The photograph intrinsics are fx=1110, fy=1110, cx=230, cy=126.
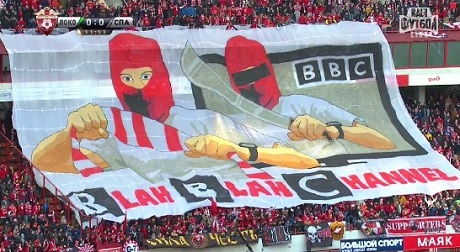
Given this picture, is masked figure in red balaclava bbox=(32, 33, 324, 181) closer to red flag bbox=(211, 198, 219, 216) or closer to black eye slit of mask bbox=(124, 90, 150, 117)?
black eye slit of mask bbox=(124, 90, 150, 117)

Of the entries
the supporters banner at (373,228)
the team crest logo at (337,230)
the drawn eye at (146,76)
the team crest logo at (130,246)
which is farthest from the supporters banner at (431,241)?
the drawn eye at (146,76)

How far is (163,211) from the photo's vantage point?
32.8 meters

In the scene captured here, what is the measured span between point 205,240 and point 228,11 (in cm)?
1053

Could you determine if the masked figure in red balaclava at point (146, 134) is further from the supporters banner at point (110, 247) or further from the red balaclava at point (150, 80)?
the supporters banner at point (110, 247)

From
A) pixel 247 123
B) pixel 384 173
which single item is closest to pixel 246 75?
pixel 247 123

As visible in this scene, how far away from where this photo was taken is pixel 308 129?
125 feet

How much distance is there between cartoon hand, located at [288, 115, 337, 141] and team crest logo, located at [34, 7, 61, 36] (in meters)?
8.80

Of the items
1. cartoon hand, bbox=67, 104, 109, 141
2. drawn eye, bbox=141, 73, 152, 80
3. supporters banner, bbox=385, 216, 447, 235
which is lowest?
supporters banner, bbox=385, 216, 447, 235

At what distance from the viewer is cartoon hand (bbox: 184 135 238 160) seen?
36.3 meters

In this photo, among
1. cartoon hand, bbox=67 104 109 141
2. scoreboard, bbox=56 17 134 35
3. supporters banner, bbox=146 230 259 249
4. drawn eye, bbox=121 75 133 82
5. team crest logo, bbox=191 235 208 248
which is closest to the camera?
supporters banner, bbox=146 230 259 249

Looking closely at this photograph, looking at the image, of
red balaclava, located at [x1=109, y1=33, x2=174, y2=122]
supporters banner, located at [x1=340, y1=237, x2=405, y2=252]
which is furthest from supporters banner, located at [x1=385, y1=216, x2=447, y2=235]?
red balaclava, located at [x1=109, y1=33, x2=174, y2=122]

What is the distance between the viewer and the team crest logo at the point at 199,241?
31.5 metres

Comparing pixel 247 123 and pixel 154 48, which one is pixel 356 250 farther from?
pixel 154 48

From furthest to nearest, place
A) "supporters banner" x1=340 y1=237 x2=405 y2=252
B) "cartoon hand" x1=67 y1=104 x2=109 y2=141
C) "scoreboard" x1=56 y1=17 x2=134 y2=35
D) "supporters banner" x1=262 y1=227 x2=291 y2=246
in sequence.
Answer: "scoreboard" x1=56 y1=17 x2=134 y2=35 < "cartoon hand" x1=67 y1=104 x2=109 y2=141 < "supporters banner" x1=340 y1=237 x2=405 y2=252 < "supporters banner" x1=262 y1=227 x2=291 y2=246
